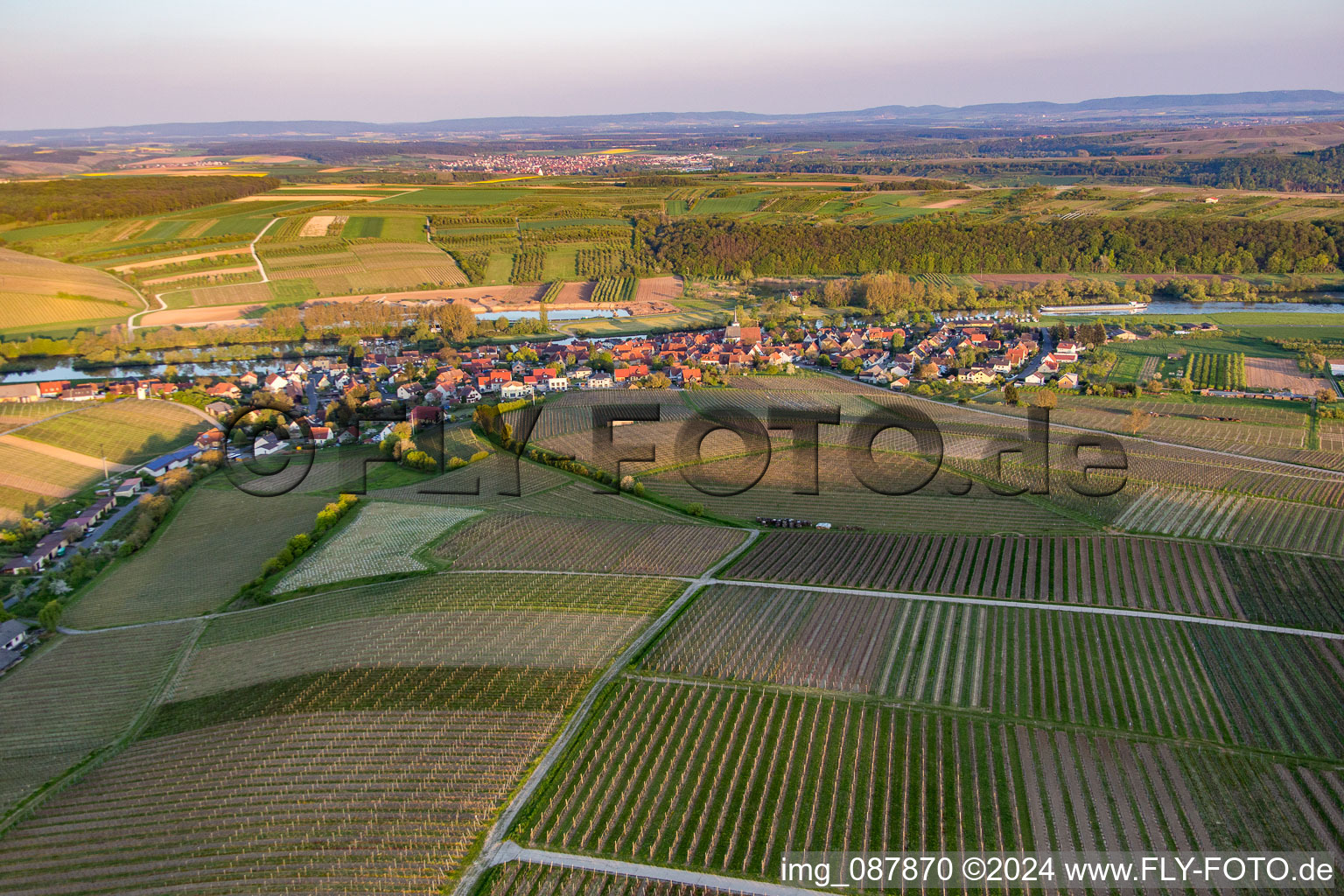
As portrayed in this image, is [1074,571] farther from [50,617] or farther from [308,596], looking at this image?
[50,617]

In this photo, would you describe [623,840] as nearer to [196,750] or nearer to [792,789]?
[792,789]

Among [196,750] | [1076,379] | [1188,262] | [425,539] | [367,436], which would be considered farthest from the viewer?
[1188,262]

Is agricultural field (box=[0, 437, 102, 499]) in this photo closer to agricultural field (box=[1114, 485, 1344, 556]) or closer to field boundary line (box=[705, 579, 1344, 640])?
field boundary line (box=[705, 579, 1344, 640])

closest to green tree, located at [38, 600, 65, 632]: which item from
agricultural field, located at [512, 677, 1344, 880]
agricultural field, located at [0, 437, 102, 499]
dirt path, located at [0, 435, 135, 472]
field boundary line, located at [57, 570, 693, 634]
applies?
field boundary line, located at [57, 570, 693, 634]

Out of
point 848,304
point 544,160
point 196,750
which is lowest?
point 196,750

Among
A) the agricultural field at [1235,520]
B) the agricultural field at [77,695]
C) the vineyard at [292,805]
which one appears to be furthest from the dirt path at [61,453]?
the agricultural field at [1235,520]

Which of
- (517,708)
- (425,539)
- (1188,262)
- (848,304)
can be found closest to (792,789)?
(517,708)
